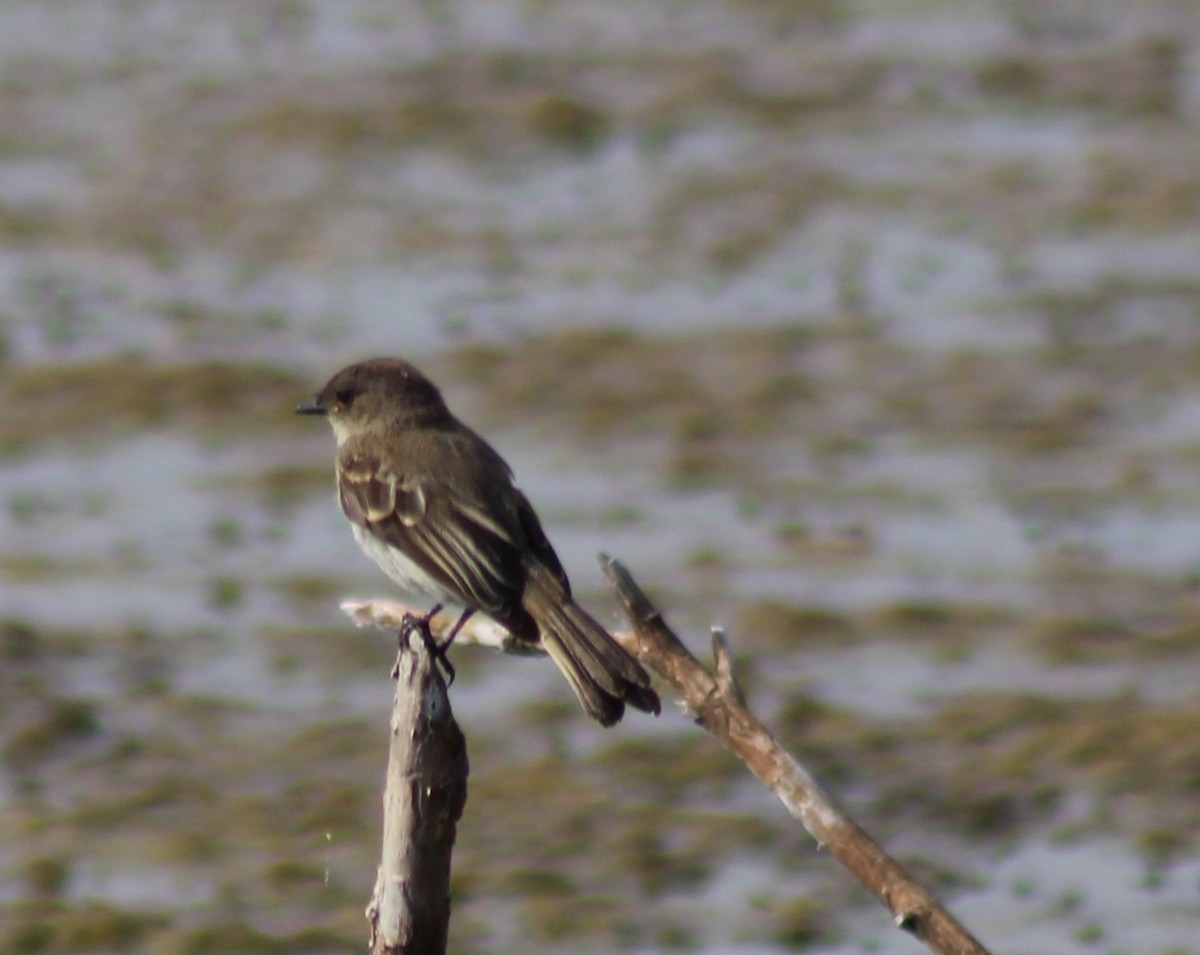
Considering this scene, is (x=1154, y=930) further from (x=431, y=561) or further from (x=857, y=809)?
(x=431, y=561)

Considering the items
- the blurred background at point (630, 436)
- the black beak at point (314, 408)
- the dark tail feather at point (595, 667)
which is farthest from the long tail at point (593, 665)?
the blurred background at point (630, 436)

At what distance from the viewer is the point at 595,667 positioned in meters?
6.67

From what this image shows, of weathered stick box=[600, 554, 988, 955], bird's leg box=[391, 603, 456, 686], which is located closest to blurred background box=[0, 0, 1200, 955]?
bird's leg box=[391, 603, 456, 686]

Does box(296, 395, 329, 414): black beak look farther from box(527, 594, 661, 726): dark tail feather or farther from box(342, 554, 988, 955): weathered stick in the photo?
box(342, 554, 988, 955): weathered stick

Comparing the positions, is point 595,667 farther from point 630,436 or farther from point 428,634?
point 630,436

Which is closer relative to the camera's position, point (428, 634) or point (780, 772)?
point (780, 772)

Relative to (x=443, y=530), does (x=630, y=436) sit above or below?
above

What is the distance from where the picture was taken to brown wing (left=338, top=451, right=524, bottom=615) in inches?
279

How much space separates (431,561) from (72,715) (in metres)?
5.18

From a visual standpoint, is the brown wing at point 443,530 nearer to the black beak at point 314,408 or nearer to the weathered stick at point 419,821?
the weathered stick at point 419,821

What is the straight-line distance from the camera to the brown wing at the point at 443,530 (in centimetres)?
709

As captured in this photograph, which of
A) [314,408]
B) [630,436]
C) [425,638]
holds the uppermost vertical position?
[630,436]

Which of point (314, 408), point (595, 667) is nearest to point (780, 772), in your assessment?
point (595, 667)

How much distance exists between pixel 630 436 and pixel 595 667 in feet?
27.5
